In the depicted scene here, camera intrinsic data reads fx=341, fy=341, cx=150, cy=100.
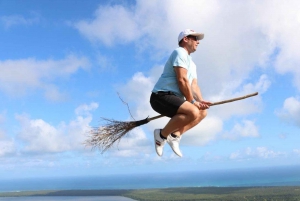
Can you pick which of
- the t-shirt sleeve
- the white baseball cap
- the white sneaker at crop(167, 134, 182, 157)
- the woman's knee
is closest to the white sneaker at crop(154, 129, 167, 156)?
the white sneaker at crop(167, 134, 182, 157)

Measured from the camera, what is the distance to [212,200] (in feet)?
303

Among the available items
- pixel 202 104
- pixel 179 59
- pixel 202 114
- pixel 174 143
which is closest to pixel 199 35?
pixel 179 59

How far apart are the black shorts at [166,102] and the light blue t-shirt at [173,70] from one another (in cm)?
6

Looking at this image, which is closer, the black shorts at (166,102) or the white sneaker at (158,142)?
the black shorts at (166,102)

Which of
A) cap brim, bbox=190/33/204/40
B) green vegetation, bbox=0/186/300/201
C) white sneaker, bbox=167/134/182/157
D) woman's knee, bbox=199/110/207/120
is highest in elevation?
green vegetation, bbox=0/186/300/201

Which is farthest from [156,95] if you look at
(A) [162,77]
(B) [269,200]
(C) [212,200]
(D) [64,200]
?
(D) [64,200]

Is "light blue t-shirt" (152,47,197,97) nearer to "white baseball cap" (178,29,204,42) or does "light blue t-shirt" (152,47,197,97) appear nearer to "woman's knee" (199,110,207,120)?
"white baseball cap" (178,29,204,42)

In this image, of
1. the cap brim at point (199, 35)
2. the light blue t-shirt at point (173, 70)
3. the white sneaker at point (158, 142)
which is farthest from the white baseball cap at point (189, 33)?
the white sneaker at point (158, 142)

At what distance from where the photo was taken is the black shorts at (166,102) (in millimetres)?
3375

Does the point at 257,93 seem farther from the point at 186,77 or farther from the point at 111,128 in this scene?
the point at 111,128

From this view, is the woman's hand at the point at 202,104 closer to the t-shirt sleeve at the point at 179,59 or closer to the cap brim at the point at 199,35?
the t-shirt sleeve at the point at 179,59

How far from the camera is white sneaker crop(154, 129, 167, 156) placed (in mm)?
3645

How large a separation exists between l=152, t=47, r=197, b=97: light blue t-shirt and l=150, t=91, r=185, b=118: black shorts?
0.06 m

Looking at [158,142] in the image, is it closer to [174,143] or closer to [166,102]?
[174,143]
